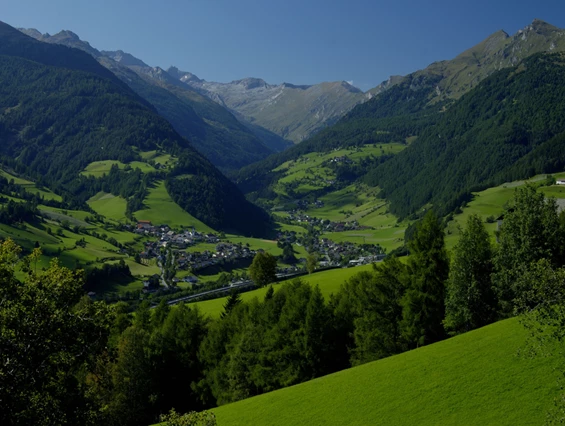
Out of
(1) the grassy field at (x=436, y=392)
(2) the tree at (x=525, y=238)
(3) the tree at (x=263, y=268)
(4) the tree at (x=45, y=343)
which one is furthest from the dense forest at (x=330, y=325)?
(3) the tree at (x=263, y=268)

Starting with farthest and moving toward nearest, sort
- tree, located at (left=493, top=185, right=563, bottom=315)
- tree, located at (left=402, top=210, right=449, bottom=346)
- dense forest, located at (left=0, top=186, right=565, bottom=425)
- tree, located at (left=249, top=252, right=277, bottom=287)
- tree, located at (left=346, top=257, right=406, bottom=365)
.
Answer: tree, located at (left=249, top=252, right=277, bottom=287), tree, located at (left=346, top=257, right=406, bottom=365), tree, located at (left=402, top=210, right=449, bottom=346), dense forest, located at (left=0, top=186, right=565, bottom=425), tree, located at (left=493, top=185, right=563, bottom=315)

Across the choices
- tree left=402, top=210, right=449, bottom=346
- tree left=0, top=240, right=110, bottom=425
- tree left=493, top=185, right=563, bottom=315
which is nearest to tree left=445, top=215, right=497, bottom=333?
tree left=402, top=210, right=449, bottom=346

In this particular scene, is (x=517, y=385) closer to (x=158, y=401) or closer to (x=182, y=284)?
(x=158, y=401)

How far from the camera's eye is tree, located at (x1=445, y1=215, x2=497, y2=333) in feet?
145

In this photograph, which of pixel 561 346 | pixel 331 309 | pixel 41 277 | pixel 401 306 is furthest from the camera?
pixel 331 309

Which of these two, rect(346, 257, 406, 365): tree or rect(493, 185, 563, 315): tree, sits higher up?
rect(493, 185, 563, 315): tree

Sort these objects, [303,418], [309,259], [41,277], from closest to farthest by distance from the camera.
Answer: [41,277]
[303,418]
[309,259]

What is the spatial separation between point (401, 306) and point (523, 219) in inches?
611

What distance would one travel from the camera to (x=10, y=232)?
198 m

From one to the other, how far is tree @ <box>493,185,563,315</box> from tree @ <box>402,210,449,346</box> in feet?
20.9

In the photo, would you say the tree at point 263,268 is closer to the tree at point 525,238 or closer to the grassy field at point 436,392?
the grassy field at point 436,392

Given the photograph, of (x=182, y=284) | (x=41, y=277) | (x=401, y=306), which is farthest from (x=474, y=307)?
(x=182, y=284)

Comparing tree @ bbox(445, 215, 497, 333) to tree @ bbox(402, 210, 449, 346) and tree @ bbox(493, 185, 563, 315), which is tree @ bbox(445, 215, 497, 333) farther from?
tree @ bbox(493, 185, 563, 315)

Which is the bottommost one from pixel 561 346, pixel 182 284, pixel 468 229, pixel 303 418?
pixel 182 284
